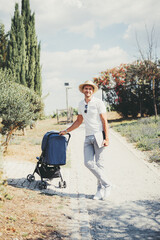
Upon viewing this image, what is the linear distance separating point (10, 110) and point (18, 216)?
5.72 metres

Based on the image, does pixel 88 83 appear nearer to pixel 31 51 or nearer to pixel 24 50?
pixel 24 50

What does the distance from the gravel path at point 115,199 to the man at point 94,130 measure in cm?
49

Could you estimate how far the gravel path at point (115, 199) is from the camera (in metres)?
3.92

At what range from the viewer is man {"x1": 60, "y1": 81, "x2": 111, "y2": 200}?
16.4 feet

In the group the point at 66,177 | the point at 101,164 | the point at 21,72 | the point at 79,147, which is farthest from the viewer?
the point at 21,72

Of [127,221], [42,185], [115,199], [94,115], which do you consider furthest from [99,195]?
[94,115]

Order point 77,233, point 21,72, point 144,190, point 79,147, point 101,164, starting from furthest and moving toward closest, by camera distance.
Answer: point 21,72
point 79,147
point 144,190
point 101,164
point 77,233

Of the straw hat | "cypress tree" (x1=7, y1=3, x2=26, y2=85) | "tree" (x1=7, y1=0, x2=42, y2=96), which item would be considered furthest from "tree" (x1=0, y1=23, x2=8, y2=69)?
the straw hat

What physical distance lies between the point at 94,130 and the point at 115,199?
1.44 m

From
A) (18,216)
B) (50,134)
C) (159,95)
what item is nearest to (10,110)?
(50,134)

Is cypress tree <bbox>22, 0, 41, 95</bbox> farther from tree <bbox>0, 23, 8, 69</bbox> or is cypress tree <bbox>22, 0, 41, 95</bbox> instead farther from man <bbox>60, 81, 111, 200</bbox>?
man <bbox>60, 81, 111, 200</bbox>

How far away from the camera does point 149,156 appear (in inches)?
351

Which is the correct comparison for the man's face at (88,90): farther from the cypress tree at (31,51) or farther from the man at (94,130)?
the cypress tree at (31,51)

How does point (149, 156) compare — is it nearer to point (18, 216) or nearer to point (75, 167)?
point (75, 167)
